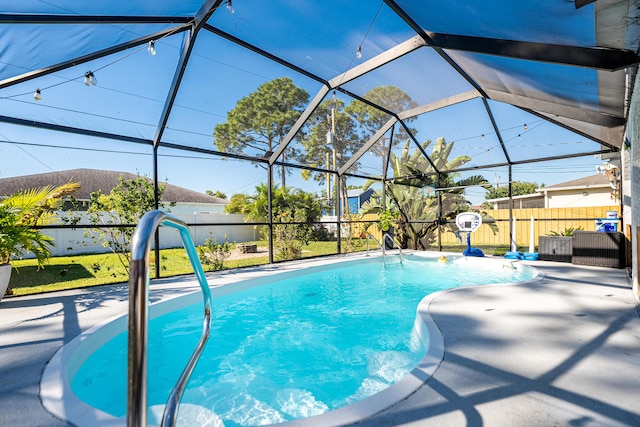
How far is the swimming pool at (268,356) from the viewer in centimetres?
241

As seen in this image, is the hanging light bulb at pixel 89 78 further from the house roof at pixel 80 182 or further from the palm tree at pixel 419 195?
the house roof at pixel 80 182

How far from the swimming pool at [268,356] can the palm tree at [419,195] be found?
5336 mm

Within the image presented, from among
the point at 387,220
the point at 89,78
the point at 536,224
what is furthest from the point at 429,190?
A: the point at 89,78

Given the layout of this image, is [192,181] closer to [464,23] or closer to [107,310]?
[107,310]

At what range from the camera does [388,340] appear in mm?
3729

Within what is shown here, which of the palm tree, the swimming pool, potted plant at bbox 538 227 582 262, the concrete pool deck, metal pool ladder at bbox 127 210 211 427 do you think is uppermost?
the palm tree

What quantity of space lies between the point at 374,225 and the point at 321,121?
17.9 ft

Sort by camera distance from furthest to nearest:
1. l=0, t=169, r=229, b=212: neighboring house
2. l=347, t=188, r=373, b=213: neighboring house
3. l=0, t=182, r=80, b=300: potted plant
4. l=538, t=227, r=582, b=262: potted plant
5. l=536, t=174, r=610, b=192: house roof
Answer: l=347, t=188, r=373, b=213: neighboring house < l=0, t=169, r=229, b=212: neighboring house < l=536, t=174, r=610, b=192: house roof < l=538, t=227, r=582, b=262: potted plant < l=0, t=182, r=80, b=300: potted plant

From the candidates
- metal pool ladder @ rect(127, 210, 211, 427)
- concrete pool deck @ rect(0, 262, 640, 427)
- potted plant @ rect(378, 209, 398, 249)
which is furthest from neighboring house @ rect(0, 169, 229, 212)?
metal pool ladder @ rect(127, 210, 211, 427)

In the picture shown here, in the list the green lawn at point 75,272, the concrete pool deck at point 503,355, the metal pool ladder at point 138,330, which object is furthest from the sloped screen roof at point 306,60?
the metal pool ladder at point 138,330

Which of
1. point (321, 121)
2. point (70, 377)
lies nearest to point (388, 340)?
point (70, 377)

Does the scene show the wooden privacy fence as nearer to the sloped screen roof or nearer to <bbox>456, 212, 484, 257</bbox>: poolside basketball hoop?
<bbox>456, 212, 484, 257</bbox>: poolside basketball hoop

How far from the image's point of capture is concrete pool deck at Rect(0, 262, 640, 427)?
164 cm

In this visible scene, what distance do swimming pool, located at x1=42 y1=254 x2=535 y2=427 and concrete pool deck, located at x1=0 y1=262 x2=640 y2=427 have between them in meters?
0.15
